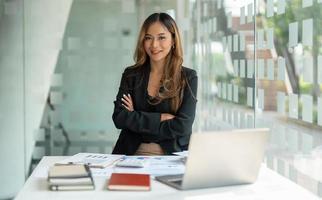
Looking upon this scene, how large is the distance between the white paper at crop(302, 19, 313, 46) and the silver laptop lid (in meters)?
1.03

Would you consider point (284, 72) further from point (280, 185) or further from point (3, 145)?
point (3, 145)

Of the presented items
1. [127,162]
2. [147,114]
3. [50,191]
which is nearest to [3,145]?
[147,114]

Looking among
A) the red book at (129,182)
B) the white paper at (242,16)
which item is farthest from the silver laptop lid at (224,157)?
the white paper at (242,16)

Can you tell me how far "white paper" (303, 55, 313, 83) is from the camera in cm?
264

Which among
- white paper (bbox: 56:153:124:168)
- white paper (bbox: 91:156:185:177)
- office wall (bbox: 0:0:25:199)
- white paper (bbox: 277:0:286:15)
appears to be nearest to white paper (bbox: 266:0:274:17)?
white paper (bbox: 277:0:286:15)

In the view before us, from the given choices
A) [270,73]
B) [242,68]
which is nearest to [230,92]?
[242,68]

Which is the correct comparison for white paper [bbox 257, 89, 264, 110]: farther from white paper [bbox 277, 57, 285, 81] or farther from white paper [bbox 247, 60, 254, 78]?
white paper [bbox 277, 57, 285, 81]

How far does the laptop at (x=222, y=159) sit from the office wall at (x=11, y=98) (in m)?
2.72

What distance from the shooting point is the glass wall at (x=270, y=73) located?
2.65m

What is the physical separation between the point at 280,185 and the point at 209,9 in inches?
122

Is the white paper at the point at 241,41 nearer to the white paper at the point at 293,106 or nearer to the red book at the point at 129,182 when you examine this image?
the white paper at the point at 293,106

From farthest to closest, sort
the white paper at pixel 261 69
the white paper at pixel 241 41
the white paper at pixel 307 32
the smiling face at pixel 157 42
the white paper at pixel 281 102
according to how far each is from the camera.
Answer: the white paper at pixel 241 41, the white paper at pixel 261 69, the white paper at pixel 281 102, the smiling face at pixel 157 42, the white paper at pixel 307 32

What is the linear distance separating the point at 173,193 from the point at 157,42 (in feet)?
3.90

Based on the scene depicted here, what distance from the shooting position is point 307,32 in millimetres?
2674
